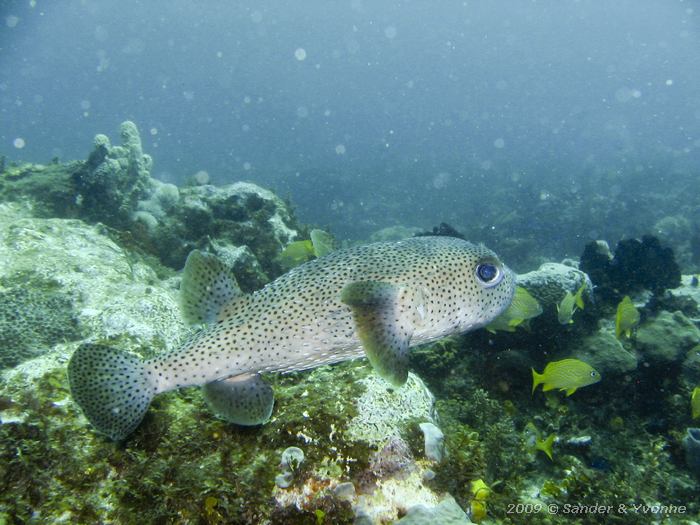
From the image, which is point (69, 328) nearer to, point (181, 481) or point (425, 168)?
point (181, 481)

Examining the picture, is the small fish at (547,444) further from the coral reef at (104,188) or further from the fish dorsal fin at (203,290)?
the coral reef at (104,188)

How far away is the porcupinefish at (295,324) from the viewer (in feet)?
8.22

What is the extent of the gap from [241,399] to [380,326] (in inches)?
43.6

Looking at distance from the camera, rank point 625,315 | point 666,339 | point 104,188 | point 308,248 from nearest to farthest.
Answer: point 625,315, point 666,339, point 308,248, point 104,188

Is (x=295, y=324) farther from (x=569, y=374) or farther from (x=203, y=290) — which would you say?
(x=569, y=374)

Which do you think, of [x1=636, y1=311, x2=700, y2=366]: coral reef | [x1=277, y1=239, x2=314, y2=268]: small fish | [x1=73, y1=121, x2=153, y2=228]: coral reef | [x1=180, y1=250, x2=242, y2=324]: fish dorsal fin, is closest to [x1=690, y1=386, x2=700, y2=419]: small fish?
[x1=636, y1=311, x2=700, y2=366]: coral reef

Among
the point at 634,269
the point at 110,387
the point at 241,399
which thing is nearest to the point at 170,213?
the point at 110,387

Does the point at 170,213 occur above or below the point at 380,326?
below

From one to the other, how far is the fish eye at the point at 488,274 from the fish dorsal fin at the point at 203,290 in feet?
6.29

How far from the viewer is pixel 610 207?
2705 centimetres

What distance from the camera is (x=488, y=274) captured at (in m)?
3.04

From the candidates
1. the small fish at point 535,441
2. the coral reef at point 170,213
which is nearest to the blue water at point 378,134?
the coral reef at point 170,213

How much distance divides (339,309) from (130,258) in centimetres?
641

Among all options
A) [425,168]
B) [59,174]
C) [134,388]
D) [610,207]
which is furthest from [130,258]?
[425,168]
